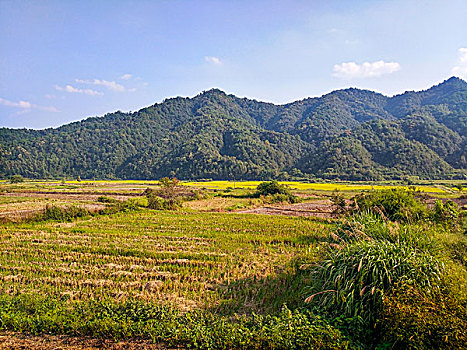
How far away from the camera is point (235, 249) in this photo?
11797 mm

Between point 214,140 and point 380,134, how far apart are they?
177 feet

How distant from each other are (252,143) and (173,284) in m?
96.9

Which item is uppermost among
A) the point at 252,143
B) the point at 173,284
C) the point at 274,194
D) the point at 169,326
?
the point at 252,143

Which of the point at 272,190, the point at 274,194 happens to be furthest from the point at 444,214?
the point at 272,190

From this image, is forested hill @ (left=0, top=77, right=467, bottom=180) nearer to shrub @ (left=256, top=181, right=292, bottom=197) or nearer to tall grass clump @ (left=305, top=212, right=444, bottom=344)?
shrub @ (left=256, top=181, right=292, bottom=197)

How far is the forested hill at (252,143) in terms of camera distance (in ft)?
253

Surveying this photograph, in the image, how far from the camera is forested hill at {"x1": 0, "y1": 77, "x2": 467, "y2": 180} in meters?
77.0

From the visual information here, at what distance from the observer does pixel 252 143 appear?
104m

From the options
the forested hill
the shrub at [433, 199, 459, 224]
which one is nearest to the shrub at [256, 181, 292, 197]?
the shrub at [433, 199, 459, 224]

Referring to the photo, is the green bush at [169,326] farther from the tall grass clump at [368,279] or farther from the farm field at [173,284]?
the tall grass clump at [368,279]

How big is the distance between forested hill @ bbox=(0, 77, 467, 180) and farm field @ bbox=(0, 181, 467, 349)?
64.9m

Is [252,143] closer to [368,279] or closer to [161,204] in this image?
[161,204]

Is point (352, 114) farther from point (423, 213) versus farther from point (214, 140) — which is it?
point (423, 213)

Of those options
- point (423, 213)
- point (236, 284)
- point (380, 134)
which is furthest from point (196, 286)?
point (380, 134)
